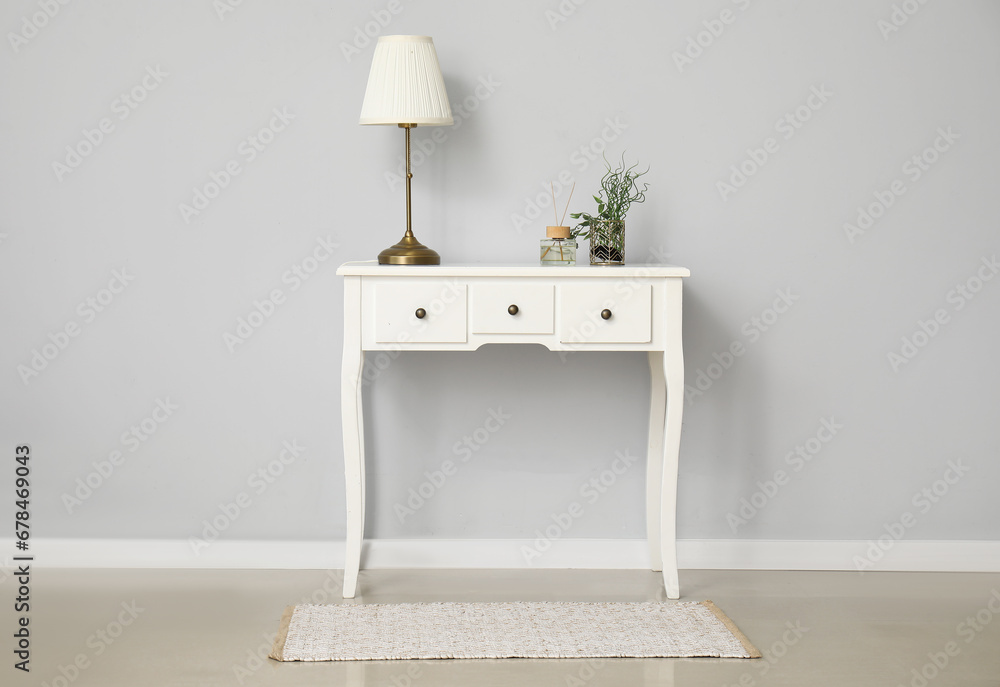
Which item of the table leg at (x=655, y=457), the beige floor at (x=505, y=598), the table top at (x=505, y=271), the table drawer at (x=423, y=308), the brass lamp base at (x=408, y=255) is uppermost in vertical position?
the brass lamp base at (x=408, y=255)

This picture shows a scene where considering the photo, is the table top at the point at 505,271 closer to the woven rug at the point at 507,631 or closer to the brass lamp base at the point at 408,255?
the brass lamp base at the point at 408,255

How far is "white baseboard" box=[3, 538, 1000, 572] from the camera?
2.67 meters

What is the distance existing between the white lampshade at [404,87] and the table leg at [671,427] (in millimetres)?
791

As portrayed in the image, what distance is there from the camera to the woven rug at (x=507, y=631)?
6.71 feet

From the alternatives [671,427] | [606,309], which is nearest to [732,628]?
[671,427]

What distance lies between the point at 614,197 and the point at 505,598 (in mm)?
1159

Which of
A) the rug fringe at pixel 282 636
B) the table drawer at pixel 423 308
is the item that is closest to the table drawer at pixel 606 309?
the table drawer at pixel 423 308

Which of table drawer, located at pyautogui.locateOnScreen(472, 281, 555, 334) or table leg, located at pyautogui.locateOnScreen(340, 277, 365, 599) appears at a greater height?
table drawer, located at pyautogui.locateOnScreen(472, 281, 555, 334)

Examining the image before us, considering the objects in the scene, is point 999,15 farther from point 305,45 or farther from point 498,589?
point 498,589

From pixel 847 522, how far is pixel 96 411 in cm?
230

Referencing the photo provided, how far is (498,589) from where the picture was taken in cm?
249

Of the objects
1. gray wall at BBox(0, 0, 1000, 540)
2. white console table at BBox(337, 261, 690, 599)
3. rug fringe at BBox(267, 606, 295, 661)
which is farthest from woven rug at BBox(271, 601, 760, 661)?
white console table at BBox(337, 261, 690, 599)

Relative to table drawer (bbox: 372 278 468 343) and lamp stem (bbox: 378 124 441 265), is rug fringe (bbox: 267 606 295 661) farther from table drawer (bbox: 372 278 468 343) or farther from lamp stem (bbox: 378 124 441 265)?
lamp stem (bbox: 378 124 441 265)

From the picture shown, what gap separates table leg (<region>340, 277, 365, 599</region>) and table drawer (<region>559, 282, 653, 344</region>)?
0.53 meters
